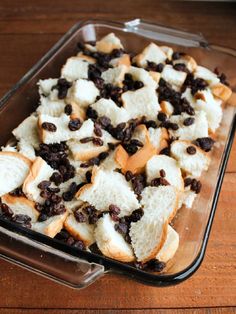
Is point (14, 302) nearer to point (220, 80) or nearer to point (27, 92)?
point (27, 92)

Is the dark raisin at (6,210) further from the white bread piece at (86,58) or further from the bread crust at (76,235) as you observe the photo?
the white bread piece at (86,58)

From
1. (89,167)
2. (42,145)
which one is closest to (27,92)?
(42,145)

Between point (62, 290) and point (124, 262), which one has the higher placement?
point (124, 262)

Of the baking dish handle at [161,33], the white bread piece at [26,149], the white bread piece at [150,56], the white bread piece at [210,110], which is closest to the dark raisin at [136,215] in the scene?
the white bread piece at [26,149]

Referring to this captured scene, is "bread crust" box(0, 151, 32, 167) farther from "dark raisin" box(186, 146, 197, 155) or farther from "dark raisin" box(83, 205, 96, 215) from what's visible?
"dark raisin" box(186, 146, 197, 155)

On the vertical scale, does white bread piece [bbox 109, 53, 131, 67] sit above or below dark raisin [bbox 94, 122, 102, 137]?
above

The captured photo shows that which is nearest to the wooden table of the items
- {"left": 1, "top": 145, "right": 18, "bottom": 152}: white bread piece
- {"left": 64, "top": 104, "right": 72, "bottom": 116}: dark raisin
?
{"left": 1, "top": 145, "right": 18, "bottom": 152}: white bread piece
